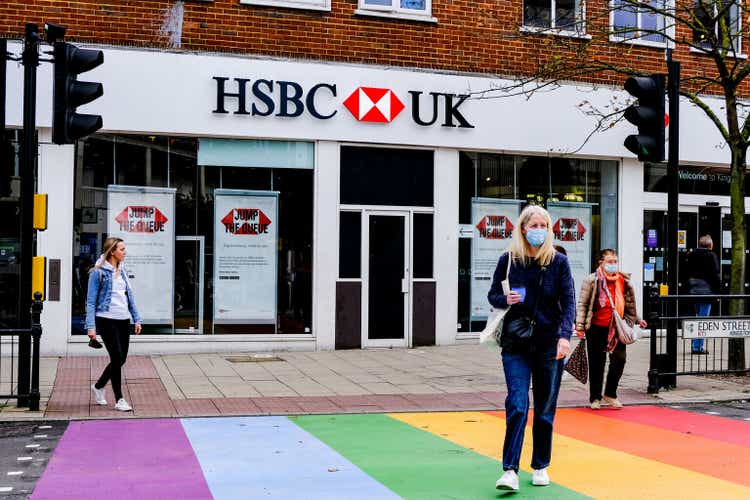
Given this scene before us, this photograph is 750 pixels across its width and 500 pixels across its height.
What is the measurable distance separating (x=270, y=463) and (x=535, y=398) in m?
2.13

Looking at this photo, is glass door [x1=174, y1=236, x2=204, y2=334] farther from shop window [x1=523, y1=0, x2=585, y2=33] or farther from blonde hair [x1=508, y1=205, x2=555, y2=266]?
blonde hair [x1=508, y1=205, x2=555, y2=266]

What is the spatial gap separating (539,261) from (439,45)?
1040 centimetres

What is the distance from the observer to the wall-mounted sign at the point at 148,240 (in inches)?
569

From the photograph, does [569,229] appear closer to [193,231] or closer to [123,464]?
[193,231]

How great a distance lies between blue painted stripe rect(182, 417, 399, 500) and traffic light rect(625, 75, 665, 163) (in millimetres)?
5096

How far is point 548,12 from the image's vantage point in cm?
1719

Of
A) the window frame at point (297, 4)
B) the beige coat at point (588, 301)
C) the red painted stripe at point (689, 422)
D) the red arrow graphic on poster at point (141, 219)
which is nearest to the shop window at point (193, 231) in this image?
the red arrow graphic on poster at point (141, 219)

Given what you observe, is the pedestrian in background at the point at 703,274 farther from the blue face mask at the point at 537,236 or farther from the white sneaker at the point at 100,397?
the blue face mask at the point at 537,236

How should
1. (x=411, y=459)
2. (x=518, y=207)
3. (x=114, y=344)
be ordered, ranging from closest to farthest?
(x=411, y=459)
(x=114, y=344)
(x=518, y=207)

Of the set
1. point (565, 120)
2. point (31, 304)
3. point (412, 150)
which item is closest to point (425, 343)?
point (412, 150)

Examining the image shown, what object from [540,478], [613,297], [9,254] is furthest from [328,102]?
[540,478]

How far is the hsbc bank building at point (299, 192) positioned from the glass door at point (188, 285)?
2 cm

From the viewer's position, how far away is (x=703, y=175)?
716 inches

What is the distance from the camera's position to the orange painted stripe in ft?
23.8
